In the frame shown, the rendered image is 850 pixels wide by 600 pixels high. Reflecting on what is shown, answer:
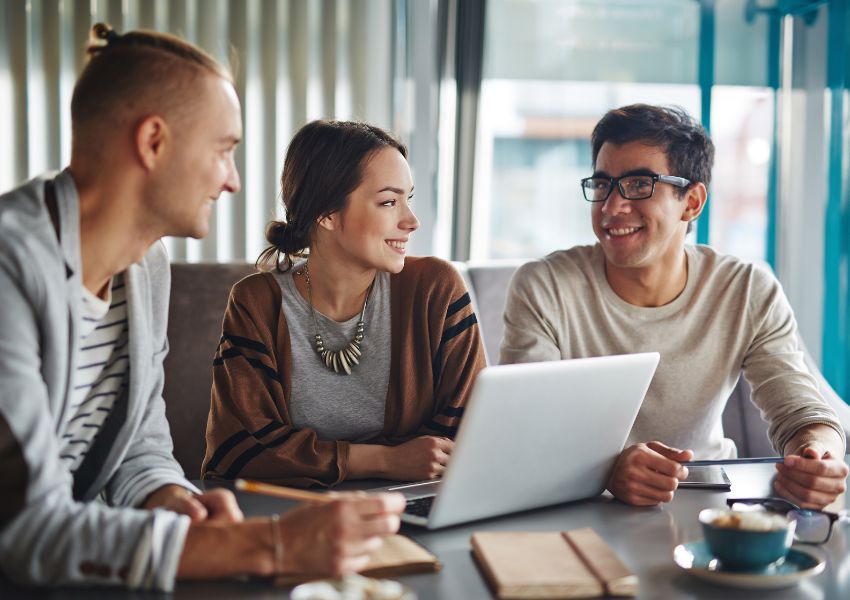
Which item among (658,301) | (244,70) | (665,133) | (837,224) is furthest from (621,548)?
(244,70)

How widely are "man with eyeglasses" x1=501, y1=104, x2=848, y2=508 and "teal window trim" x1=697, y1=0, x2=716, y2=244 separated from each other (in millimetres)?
1642

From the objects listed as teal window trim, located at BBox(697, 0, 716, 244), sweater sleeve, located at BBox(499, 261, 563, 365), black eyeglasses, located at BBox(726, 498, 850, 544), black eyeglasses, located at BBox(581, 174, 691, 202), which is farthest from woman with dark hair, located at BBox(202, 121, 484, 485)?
teal window trim, located at BBox(697, 0, 716, 244)

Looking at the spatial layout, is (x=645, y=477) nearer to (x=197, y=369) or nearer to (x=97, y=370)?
(x=97, y=370)

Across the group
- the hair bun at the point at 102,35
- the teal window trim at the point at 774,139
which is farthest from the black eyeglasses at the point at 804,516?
the teal window trim at the point at 774,139

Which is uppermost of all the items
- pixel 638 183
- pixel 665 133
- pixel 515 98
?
pixel 515 98

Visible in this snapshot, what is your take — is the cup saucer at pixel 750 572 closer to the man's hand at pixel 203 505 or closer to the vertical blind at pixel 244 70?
the man's hand at pixel 203 505

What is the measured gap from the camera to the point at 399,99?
3.52 meters

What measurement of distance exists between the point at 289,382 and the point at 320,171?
43 centimetres

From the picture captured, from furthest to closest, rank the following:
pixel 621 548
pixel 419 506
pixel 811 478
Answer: pixel 811 478, pixel 419 506, pixel 621 548

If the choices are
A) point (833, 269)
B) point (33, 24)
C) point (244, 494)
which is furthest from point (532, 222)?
point (244, 494)

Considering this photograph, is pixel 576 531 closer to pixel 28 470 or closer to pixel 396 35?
pixel 28 470

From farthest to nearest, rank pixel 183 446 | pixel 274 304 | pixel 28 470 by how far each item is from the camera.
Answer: pixel 183 446
pixel 274 304
pixel 28 470

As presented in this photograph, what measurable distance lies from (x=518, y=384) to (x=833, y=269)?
2694mm

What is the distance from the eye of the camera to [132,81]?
115 cm
